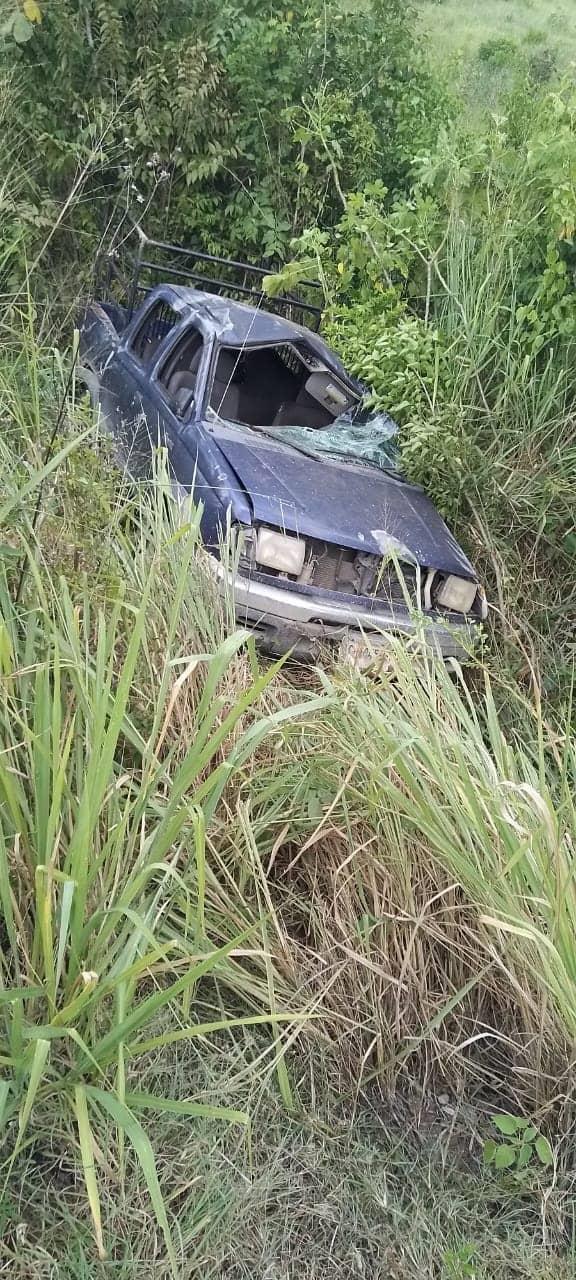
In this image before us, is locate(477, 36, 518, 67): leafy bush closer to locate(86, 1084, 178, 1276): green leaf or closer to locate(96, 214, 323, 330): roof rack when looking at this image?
locate(96, 214, 323, 330): roof rack

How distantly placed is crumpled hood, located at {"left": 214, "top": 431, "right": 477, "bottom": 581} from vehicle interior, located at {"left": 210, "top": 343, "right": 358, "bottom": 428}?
88cm

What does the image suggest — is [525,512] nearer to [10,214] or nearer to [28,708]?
[28,708]

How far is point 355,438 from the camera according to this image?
16.0ft

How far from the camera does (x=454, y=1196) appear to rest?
2002mm

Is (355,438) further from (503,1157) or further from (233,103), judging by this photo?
(503,1157)

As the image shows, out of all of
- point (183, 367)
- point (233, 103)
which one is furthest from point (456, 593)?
point (233, 103)

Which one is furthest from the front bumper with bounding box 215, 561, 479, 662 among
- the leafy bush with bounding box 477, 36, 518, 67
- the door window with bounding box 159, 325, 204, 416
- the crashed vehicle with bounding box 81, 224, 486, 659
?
the leafy bush with bounding box 477, 36, 518, 67

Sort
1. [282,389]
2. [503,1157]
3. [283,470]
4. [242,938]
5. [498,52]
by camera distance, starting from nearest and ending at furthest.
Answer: [242,938], [503,1157], [283,470], [282,389], [498,52]

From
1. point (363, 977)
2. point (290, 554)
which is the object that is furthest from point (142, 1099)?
point (290, 554)

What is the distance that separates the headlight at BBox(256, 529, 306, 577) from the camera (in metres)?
3.64

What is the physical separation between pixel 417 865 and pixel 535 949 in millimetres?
365

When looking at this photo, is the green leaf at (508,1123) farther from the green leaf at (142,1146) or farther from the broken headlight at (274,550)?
the broken headlight at (274,550)

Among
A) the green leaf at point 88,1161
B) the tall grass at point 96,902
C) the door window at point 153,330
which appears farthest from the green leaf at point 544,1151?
the door window at point 153,330

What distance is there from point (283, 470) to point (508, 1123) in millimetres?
2854
